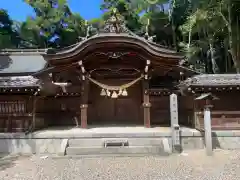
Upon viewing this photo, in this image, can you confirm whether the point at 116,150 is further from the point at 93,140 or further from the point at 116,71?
the point at 116,71

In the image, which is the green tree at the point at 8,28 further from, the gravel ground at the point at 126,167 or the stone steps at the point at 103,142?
the gravel ground at the point at 126,167

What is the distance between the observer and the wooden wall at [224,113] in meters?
9.06

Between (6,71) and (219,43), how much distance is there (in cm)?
1584

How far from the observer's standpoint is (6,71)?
13.5m

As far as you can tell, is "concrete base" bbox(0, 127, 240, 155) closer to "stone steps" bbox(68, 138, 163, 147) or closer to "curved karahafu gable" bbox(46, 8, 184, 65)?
"stone steps" bbox(68, 138, 163, 147)

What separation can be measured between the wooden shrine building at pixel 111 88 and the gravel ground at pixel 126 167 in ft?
6.54

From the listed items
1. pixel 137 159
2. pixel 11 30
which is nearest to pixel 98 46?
pixel 137 159

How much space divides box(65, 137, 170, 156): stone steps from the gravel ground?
429mm

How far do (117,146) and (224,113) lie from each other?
13.6 ft

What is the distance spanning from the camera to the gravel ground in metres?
5.81

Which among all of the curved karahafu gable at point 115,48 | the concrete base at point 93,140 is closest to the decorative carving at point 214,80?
the curved karahafu gable at point 115,48

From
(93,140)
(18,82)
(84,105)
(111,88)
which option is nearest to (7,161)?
(93,140)

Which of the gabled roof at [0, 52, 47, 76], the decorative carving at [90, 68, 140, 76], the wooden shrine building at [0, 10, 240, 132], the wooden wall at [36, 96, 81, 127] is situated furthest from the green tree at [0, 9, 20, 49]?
the decorative carving at [90, 68, 140, 76]

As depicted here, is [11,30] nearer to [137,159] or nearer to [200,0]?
[200,0]
